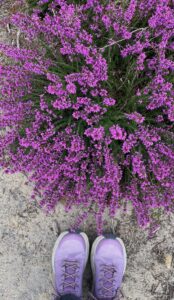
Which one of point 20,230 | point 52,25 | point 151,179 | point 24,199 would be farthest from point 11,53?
point 20,230

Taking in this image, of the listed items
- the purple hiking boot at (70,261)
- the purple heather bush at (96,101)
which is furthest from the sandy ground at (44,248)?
the purple heather bush at (96,101)

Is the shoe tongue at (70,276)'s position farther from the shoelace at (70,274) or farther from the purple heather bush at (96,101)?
the purple heather bush at (96,101)

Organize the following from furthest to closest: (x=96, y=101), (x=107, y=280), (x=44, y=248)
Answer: (x=44, y=248)
(x=107, y=280)
(x=96, y=101)

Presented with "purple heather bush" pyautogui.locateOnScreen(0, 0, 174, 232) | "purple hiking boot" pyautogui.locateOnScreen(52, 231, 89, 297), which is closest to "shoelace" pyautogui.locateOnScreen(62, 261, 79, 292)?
"purple hiking boot" pyautogui.locateOnScreen(52, 231, 89, 297)

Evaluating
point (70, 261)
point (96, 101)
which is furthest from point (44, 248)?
point (96, 101)

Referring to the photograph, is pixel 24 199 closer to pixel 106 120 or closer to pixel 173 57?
pixel 106 120

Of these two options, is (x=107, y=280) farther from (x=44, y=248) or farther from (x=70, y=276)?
(x=44, y=248)
